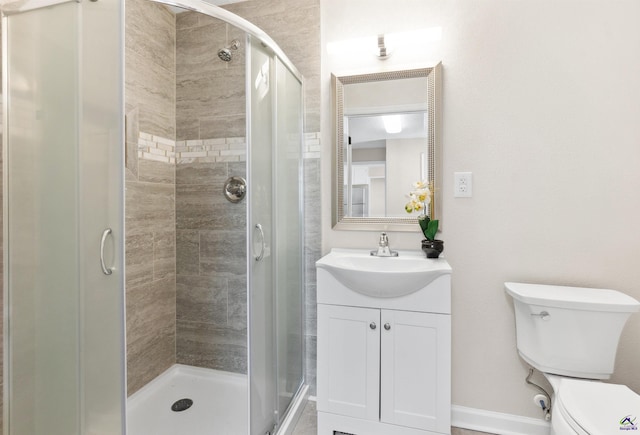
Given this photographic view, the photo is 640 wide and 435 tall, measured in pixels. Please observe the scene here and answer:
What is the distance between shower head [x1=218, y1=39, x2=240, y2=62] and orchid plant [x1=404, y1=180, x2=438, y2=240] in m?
1.44

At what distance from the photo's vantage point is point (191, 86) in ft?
6.61

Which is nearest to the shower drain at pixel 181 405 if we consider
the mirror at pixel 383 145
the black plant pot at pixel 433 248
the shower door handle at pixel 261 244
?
the shower door handle at pixel 261 244

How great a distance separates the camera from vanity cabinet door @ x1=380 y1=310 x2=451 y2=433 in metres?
1.30

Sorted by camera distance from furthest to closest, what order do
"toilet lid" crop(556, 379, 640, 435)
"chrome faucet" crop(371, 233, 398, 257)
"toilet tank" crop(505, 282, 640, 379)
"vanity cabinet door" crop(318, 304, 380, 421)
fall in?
"chrome faucet" crop(371, 233, 398, 257), "vanity cabinet door" crop(318, 304, 380, 421), "toilet tank" crop(505, 282, 640, 379), "toilet lid" crop(556, 379, 640, 435)

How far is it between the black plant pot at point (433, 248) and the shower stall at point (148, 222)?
74 cm

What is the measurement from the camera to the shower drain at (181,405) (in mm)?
1765

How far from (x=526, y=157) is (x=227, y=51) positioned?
6.18ft

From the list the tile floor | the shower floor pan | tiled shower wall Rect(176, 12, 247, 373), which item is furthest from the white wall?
the shower floor pan

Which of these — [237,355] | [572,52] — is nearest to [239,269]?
[237,355]

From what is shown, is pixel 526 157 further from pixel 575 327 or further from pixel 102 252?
pixel 102 252

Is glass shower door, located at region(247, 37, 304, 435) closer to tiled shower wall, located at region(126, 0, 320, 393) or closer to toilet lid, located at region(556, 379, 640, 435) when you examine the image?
tiled shower wall, located at region(126, 0, 320, 393)

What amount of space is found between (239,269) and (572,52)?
7.33 feet

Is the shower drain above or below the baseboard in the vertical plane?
below

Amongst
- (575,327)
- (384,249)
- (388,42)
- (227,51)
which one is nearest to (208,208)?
(227,51)
